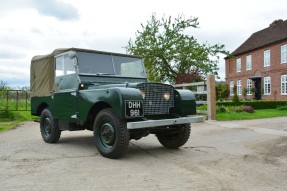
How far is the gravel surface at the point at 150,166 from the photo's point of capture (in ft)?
15.2

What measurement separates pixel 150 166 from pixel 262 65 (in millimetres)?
37865

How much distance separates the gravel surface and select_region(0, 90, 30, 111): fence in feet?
Answer: 29.5

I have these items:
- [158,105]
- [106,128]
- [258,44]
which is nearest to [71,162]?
[106,128]

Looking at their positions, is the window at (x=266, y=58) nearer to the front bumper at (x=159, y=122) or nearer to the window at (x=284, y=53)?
the window at (x=284, y=53)

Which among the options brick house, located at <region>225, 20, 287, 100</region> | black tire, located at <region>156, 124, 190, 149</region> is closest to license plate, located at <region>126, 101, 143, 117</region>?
black tire, located at <region>156, 124, 190, 149</region>

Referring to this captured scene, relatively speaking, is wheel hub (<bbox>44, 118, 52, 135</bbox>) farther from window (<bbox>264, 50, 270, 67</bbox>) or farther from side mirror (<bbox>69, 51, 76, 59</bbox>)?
window (<bbox>264, 50, 270, 67</bbox>)

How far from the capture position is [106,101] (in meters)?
6.46

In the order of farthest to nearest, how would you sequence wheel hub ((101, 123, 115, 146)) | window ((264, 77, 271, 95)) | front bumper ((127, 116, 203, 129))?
1. window ((264, 77, 271, 95))
2. wheel hub ((101, 123, 115, 146))
3. front bumper ((127, 116, 203, 129))

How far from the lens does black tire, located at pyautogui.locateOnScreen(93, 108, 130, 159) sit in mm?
6207

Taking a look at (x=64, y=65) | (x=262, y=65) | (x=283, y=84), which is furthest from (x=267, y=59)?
(x=64, y=65)

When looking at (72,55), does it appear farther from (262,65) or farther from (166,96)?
(262,65)

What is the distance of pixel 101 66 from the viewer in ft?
26.3

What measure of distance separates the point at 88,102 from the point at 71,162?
1.36 m

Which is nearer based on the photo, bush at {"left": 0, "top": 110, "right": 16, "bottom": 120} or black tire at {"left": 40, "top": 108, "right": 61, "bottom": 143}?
black tire at {"left": 40, "top": 108, "right": 61, "bottom": 143}
